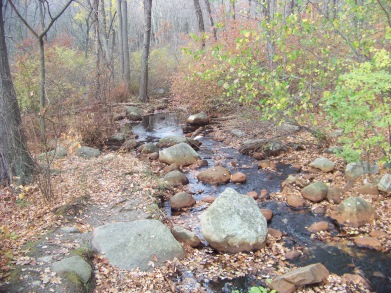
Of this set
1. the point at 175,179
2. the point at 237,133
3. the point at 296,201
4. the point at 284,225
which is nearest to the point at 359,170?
the point at 296,201

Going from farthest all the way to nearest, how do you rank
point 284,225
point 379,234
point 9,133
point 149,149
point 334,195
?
point 149,149, point 334,195, point 9,133, point 284,225, point 379,234

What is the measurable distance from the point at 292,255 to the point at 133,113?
14.3 meters

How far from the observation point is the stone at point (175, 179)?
926cm

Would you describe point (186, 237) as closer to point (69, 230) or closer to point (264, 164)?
point (69, 230)

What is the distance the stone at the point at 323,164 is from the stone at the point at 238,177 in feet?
6.93

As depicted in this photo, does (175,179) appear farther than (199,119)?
No

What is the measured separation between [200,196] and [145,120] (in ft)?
34.6

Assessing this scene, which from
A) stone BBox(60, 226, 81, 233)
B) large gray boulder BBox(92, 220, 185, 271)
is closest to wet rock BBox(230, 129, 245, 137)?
large gray boulder BBox(92, 220, 185, 271)

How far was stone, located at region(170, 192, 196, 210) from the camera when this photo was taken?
800cm

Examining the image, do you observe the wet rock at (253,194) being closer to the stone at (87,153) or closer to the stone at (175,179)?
the stone at (175,179)

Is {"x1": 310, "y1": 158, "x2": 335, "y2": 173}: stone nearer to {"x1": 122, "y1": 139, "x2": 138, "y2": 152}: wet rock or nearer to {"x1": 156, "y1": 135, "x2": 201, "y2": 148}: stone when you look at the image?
{"x1": 156, "y1": 135, "x2": 201, "y2": 148}: stone

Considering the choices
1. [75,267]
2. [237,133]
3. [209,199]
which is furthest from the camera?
[237,133]

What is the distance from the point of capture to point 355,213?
6.81m

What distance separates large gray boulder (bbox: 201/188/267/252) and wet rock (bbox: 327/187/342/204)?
232 cm
